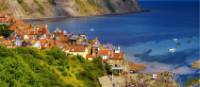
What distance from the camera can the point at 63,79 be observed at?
131 ft

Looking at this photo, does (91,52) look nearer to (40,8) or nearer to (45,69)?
(45,69)

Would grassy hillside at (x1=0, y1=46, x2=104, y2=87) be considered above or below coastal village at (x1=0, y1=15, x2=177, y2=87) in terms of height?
above

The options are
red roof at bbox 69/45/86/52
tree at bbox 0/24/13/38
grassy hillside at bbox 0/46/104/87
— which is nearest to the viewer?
grassy hillside at bbox 0/46/104/87

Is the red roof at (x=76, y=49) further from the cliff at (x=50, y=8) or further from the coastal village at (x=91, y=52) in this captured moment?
the cliff at (x=50, y=8)

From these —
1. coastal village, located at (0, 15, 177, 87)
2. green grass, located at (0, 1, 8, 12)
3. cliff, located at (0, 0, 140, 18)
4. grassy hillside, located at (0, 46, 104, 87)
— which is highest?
grassy hillside, located at (0, 46, 104, 87)

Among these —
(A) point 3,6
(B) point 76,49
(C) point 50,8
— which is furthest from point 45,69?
(C) point 50,8

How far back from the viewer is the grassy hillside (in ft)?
108

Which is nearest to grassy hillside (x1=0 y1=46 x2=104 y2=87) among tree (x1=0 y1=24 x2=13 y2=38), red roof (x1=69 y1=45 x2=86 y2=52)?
red roof (x1=69 y1=45 x2=86 y2=52)

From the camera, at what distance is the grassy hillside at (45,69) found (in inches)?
1292

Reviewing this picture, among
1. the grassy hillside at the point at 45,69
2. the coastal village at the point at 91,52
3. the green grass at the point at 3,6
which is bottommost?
the green grass at the point at 3,6

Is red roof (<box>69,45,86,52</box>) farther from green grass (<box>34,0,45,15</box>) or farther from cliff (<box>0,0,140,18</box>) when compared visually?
green grass (<box>34,0,45,15</box>)

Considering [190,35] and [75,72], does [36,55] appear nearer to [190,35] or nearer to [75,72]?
[75,72]

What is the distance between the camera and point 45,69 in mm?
37938

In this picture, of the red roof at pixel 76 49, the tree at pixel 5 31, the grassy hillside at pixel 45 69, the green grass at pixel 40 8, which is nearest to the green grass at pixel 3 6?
the green grass at pixel 40 8
